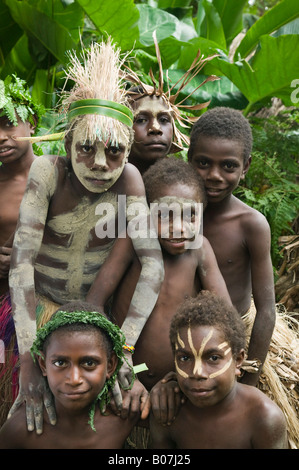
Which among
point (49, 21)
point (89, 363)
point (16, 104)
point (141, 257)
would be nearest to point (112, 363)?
point (89, 363)

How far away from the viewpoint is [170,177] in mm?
2508

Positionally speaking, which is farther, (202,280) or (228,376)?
(202,280)

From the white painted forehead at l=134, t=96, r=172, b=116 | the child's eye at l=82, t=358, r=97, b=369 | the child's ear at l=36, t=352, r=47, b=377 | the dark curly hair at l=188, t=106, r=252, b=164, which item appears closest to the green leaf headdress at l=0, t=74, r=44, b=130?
the white painted forehead at l=134, t=96, r=172, b=116

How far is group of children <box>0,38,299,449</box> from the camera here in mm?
2064

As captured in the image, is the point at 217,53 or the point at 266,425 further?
the point at 217,53

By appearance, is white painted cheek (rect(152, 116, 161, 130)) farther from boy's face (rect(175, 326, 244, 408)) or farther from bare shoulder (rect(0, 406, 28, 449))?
bare shoulder (rect(0, 406, 28, 449))

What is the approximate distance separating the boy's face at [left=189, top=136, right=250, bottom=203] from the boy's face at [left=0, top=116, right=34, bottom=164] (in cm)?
89

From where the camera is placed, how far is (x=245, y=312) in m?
2.89

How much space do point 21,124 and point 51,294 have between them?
0.91m

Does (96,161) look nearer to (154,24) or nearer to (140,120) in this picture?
(140,120)

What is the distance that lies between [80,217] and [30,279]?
0.35m

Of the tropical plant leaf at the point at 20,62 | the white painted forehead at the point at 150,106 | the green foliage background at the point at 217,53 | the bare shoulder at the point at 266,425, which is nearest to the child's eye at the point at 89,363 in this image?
the bare shoulder at the point at 266,425
